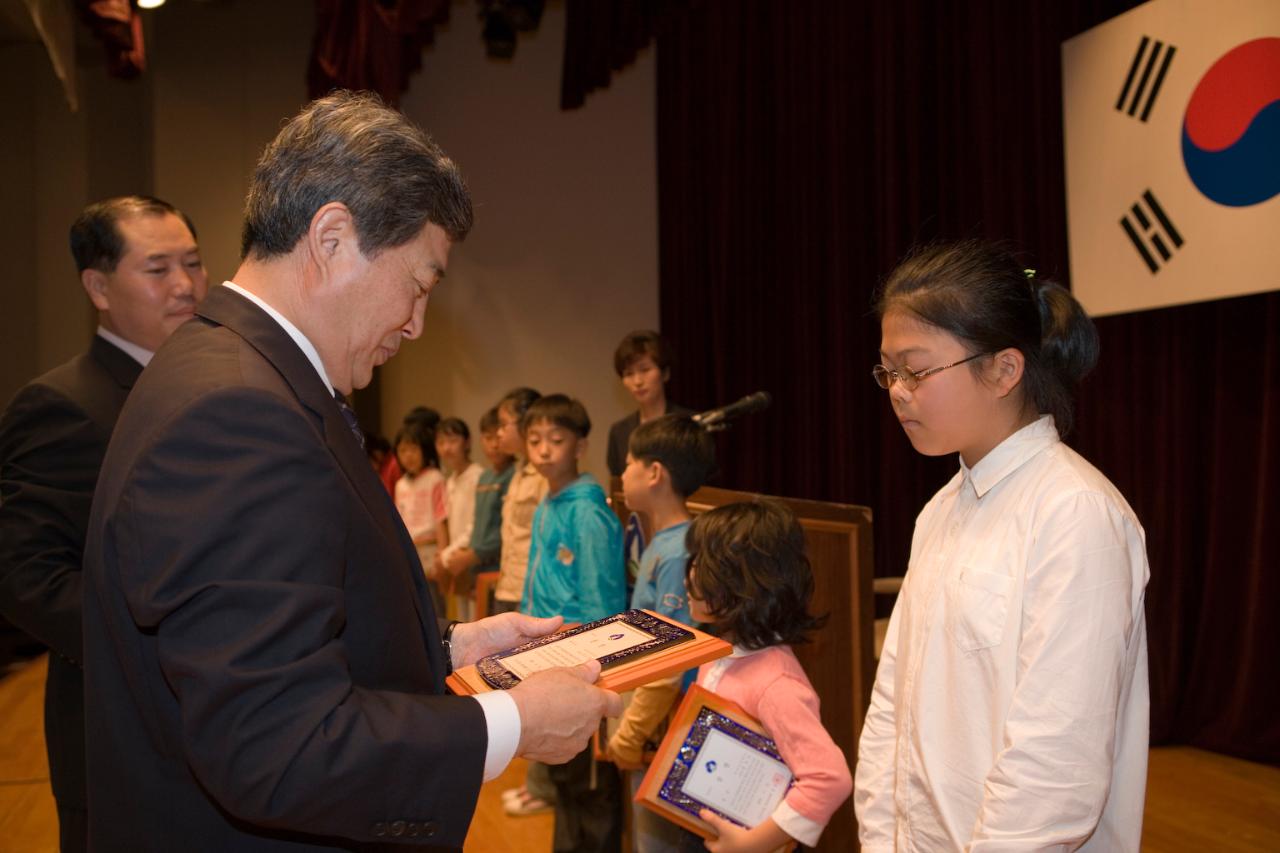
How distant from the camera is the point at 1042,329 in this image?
1.41 m

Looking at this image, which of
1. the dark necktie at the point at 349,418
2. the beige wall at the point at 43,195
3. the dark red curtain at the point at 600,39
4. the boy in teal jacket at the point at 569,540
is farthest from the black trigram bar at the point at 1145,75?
the beige wall at the point at 43,195

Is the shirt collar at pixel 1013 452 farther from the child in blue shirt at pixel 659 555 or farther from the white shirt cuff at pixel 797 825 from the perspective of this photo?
the child in blue shirt at pixel 659 555

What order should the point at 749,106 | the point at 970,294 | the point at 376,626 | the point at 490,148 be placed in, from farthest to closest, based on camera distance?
the point at 490,148 < the point at 749,106 < the point at 970,294 < the point at 376,626

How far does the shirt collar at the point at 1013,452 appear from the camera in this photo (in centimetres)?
134

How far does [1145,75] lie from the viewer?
3391 mm

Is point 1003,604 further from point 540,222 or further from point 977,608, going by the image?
point 540,222

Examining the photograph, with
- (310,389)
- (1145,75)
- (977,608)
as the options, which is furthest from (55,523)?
(1145,75)

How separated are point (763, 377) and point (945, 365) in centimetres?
469

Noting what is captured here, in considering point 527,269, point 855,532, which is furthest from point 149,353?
point 527,269

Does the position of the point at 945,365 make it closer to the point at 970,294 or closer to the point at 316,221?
the point at 970,294

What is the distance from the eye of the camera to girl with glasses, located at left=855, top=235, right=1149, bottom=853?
1149 mm

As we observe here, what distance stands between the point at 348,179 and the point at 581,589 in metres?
1.90

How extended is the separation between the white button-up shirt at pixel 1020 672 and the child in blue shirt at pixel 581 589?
1.31 meters

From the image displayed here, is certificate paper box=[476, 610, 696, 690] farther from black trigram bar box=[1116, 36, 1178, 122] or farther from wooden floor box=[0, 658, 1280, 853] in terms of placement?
black trigram bar box=[1116, 36, 1178, 122]
